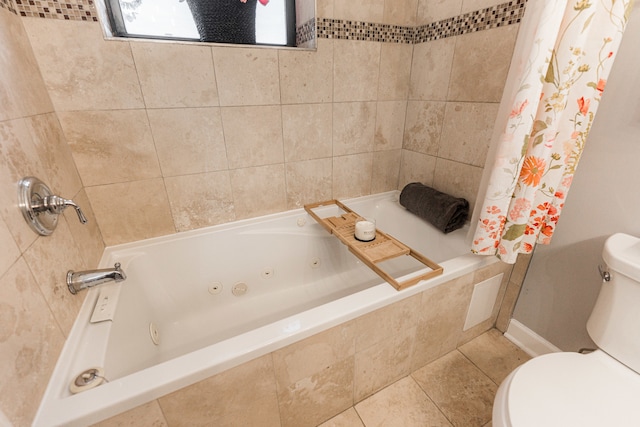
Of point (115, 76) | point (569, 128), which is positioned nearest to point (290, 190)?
point (115, 76)

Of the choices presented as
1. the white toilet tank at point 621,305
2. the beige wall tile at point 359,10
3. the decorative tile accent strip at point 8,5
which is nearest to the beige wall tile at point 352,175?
the beige wall tile at point 359,10

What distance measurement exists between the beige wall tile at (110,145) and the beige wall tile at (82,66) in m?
0.04

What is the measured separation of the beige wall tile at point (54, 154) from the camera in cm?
92

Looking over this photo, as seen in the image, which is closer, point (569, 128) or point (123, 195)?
point (569, 128)

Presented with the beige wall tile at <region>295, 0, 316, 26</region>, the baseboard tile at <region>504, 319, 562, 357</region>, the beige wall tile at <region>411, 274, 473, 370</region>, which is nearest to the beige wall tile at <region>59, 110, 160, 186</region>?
the beige wall tile at <region>295, 0, 316, 26</region>

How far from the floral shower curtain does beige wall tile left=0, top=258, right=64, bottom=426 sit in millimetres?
1375

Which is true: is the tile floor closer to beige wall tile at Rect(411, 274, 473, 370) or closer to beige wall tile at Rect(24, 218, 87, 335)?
beige wall tile at Rect(411, 274, 473, 370)

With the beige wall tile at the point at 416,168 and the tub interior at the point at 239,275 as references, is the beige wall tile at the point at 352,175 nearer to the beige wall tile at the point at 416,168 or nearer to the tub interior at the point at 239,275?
the tub interior at the point at 239,275

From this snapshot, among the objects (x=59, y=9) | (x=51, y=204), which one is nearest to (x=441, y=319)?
(x=51, y=204)

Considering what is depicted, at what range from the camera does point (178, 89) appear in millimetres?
1218

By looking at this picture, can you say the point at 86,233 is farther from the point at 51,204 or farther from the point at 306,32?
the point at 306,32

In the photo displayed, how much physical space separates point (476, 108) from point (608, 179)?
0.59 m

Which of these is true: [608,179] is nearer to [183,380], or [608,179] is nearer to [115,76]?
[183,380]

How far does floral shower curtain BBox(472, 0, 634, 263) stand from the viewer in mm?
797
